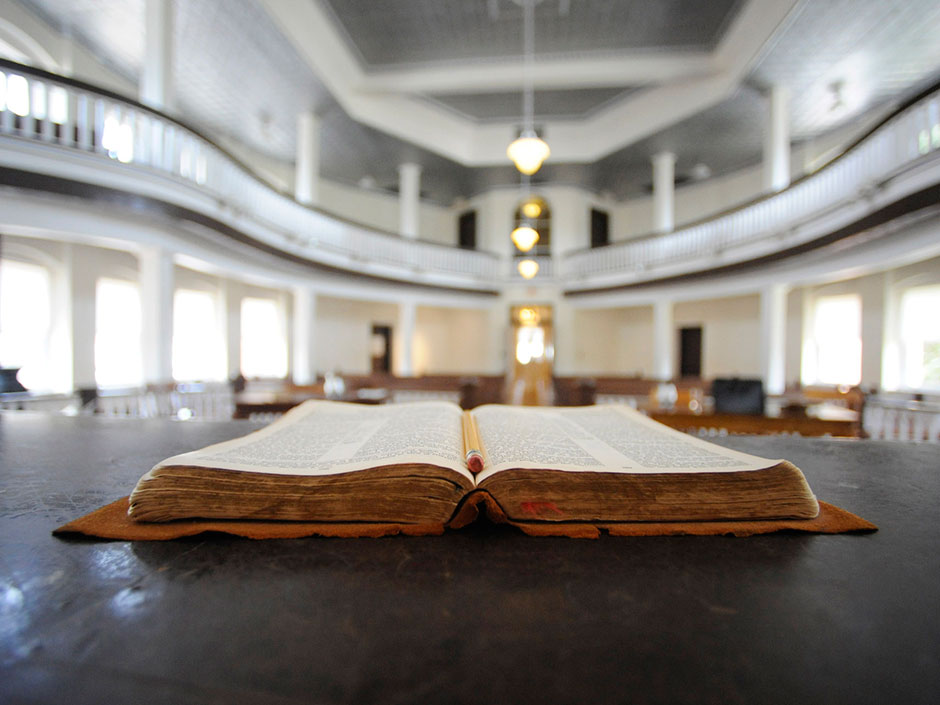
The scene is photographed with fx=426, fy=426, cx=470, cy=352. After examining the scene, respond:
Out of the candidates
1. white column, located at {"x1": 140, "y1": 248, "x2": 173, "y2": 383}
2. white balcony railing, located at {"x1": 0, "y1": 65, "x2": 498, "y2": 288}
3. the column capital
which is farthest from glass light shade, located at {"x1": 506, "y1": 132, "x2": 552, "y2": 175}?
the column capital

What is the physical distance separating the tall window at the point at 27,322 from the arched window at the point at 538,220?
1073 cm

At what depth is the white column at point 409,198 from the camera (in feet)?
38.1

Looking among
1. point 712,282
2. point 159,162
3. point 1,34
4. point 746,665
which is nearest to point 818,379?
point 712,282

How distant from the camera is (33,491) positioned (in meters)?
0.81

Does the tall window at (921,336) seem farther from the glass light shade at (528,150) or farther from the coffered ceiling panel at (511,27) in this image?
the glass light shade at (528,150)

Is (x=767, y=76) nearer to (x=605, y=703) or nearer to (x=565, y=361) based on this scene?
(x=565, y=361)

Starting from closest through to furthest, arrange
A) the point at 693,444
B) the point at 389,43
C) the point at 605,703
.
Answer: the point at 605,703 < the point at 693,444 < the point at 389,43

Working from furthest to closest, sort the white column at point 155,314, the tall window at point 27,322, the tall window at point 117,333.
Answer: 1. the tall window at point 117,333
2. the tall window at point 27,322
3. the white column at point 155,314

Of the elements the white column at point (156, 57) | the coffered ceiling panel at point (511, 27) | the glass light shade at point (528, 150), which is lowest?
the glass light shade at point (528, 150)

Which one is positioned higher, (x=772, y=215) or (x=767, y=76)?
(x=767, y=76)

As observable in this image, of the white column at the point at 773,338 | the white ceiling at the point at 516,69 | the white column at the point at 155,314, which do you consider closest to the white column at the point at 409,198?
the white ceiling at the point at 516,69

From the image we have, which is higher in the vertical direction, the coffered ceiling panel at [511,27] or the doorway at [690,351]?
the coffered ceiling panel at [511,27]

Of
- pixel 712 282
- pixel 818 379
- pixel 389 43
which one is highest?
pixel 389 43

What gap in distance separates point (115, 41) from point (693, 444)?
437 inches
